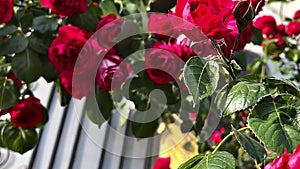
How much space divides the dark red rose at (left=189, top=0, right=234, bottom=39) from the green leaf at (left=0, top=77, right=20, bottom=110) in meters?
0.66

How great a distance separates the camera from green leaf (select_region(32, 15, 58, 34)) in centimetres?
113

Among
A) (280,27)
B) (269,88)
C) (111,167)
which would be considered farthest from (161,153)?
(269,88)

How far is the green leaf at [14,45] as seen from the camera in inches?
43.0

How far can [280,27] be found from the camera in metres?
1.71

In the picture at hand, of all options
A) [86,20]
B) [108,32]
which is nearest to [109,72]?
[108,32]

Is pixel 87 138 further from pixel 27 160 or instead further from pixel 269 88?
pixel 269 88

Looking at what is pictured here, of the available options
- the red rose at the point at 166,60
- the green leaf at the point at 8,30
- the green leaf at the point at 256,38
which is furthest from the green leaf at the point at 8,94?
the green leaf at the point at 256,38

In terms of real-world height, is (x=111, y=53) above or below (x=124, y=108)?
above

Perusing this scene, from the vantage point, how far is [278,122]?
557mm

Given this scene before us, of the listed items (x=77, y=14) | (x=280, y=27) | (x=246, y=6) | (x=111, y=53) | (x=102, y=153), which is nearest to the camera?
(x=246, y=6)

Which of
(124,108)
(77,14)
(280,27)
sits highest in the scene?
(77,14)

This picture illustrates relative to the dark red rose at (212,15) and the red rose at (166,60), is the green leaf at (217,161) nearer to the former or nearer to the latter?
the dark red rose at (212,15)

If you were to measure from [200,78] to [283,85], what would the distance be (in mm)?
112

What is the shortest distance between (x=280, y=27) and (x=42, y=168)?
0.93 m
